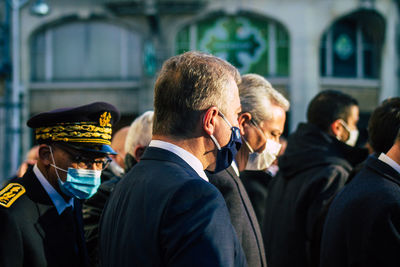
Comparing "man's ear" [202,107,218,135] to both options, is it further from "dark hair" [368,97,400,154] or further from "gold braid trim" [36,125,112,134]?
"gold braid trim" [36,125,112,134]

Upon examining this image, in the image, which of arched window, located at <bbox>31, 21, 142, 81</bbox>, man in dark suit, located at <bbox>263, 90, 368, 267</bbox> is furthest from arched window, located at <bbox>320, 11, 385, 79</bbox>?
man in dark suit, located at <bbox>263, 90, 368, 267</bbox>

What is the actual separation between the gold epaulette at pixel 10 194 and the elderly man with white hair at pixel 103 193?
0.61 metres

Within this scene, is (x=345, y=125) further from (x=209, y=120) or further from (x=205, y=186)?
(x=205, y=186)

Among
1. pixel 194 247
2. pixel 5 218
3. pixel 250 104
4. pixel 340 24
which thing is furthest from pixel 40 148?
pixel 340 24

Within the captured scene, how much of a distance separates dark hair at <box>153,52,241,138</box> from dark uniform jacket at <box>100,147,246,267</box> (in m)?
0.11

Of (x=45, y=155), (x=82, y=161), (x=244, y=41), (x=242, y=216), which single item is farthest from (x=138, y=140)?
(x=244, y=41)

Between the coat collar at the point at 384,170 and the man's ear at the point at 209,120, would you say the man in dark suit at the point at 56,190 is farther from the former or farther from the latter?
the coat collar at the point at 384,170

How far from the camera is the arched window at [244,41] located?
15477 millimetres

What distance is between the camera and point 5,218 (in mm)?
2576

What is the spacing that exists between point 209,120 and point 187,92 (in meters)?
0.13

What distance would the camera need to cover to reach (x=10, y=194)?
2711mm

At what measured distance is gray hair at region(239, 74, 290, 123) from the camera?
10.1 ft

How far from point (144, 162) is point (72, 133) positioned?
1197 millimetres

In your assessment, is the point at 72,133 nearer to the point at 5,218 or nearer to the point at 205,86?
the point at 5,218
